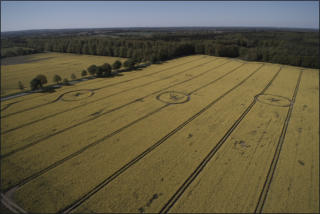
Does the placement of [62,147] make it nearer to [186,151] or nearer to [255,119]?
[186,151]

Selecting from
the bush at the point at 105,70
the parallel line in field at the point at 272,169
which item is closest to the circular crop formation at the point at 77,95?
the bush at the point at 105,70

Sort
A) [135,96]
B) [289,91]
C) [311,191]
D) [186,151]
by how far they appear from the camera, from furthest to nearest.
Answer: [289,91]
[135,96]
[186,151]
[311,191]

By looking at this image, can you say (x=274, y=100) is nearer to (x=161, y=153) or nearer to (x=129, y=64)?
(x=161, y=153)

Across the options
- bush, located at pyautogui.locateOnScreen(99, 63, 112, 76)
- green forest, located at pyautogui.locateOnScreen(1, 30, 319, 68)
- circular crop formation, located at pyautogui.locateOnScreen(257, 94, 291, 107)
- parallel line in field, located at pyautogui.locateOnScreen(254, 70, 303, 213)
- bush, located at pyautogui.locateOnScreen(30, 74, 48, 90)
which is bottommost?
parallel line in field, located at pyautogui.locateOnScreen(254, 70, 303, 213)

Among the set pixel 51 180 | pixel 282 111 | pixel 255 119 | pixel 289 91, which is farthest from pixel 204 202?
pixel 289 91

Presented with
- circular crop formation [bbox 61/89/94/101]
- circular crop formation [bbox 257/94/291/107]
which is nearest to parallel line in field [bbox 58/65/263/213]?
circular crop formation [bbox 257/94/291/107]

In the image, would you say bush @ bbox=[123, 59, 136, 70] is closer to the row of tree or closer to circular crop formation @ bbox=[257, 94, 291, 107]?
the row of tree

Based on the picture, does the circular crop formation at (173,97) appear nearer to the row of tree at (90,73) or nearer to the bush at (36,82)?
the row of tree at (90,73)
